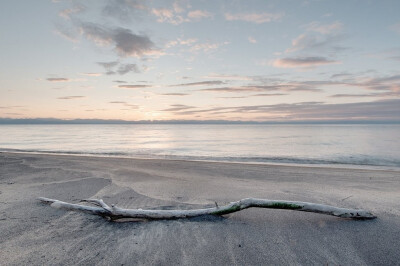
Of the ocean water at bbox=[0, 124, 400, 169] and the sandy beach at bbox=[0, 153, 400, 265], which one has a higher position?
the sandy beach at bbox=[0, 153, 400, 265]

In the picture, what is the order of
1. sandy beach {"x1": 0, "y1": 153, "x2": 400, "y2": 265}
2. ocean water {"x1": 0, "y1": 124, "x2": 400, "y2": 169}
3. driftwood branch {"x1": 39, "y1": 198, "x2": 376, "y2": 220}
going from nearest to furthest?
sandy beach {"x1": 0, "y1": 153, "x2": 400, "y2": 265}, driftwood branch {"x1": 39, "y1": 198, "x2": 376, "y2": 220}, ocean water {"x1": 0, "y1": 124, "x2": 400, "y2": 169}

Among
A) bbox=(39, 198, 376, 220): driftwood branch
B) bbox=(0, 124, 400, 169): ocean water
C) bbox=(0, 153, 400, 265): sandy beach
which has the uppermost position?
bbox=(39, 198, 376, 220): driftwood branch

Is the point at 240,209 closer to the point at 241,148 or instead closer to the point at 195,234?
the point at 195,234

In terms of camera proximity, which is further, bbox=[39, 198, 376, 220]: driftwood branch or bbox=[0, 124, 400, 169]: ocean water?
bbox=[0, 124, 400, 169]: ocean water

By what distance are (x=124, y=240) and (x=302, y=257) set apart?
2806 mm

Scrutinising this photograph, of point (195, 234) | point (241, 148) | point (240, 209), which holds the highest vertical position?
point (240, 209)

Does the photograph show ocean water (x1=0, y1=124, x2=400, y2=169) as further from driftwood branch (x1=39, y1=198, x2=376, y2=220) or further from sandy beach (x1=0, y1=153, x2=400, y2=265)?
driftwood branch (x1=39, y1=198, x2=376, y2=220)

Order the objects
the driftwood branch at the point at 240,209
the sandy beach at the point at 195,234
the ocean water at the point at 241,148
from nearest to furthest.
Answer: the sandy beach at the point at 195,234 → the driftwood branch at the point at 240,209 → the ocean water at the point at 241,148

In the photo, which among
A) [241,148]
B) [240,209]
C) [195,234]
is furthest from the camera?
[241,148]

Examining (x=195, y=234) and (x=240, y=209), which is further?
(x=240, y=209)

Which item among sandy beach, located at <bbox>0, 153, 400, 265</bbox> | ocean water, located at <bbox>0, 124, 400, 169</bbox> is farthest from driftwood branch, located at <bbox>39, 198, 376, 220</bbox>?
ocean water, located at <bbox>0, 124, 400, 169</bbox>

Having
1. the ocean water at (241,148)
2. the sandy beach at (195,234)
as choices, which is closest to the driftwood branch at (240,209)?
the sandy beach at (195,234)

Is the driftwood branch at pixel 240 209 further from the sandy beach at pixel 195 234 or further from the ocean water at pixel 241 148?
the ocean water at pixel 241 148

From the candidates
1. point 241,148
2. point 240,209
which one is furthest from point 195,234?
point 241,148
